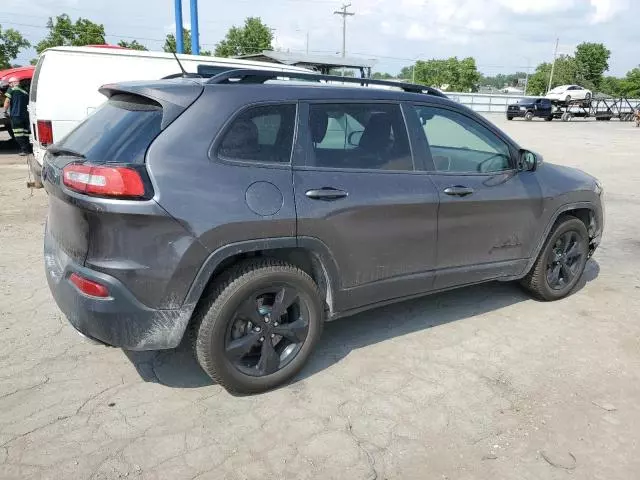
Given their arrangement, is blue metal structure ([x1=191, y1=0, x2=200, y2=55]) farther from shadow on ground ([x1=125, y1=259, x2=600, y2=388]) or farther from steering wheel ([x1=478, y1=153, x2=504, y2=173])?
steering wheel ([x1=478, y1=153, x2=504, y2=173])

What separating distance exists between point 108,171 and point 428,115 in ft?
A: 7.26

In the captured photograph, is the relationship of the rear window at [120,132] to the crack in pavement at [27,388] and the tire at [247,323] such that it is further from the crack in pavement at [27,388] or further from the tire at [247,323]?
the crack in pavement at [27,388]

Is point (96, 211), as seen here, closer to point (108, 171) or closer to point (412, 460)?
point (108, 171)

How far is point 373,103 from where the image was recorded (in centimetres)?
359

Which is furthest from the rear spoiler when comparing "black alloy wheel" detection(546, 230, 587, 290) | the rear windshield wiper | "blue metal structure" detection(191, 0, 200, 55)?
"blue metal structure" detection(191, 0, 200, 55)

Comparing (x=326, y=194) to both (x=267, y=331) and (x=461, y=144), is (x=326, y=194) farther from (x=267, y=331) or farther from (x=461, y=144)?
(x=461, y=144)

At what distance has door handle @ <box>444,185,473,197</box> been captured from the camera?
375 centimetres

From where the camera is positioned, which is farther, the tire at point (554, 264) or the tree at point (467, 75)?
the tree at point (467, 75)

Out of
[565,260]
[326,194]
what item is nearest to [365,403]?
[326,194]

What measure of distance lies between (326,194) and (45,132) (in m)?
5.55

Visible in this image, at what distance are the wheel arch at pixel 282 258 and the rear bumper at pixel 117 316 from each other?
0.16 m

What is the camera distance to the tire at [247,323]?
2967 mm

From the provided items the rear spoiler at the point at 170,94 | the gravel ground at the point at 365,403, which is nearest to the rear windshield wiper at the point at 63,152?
the rear spoiler at the point at 170,94

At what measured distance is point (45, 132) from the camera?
7199 mm
